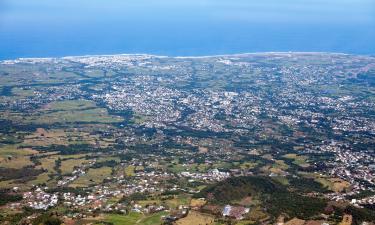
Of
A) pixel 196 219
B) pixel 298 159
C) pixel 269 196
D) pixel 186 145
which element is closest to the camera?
pixel 196 219

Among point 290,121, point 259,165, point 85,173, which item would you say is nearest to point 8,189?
point 85,173

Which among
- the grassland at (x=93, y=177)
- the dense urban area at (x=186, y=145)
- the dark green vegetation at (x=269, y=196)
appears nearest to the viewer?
the dark green vegetation at (x=269, y=196)

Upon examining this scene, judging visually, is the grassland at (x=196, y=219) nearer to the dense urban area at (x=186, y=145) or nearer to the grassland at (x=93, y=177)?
the dense urban area at (x=186, y=145)

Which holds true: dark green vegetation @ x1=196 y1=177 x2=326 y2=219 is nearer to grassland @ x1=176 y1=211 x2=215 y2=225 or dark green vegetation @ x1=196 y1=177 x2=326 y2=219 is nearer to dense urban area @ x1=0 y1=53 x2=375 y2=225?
dense urban area @ x1=0 y1=53 x2=375 y2=225

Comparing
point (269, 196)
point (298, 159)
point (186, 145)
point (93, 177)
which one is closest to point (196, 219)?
point (269, 196)

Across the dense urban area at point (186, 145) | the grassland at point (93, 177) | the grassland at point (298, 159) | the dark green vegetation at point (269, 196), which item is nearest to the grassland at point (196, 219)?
the dense urban area at point (186, 145)

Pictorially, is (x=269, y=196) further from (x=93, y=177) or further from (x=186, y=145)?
(x=186, y=145)

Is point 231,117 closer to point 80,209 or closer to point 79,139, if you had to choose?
point 79,139

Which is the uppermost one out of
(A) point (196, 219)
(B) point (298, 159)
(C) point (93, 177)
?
(C) point (93, 177)

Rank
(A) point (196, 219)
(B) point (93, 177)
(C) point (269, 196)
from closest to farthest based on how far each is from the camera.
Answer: (A) point (196, 219)
(C) point (269, 196)
(B) point (93, 177)
